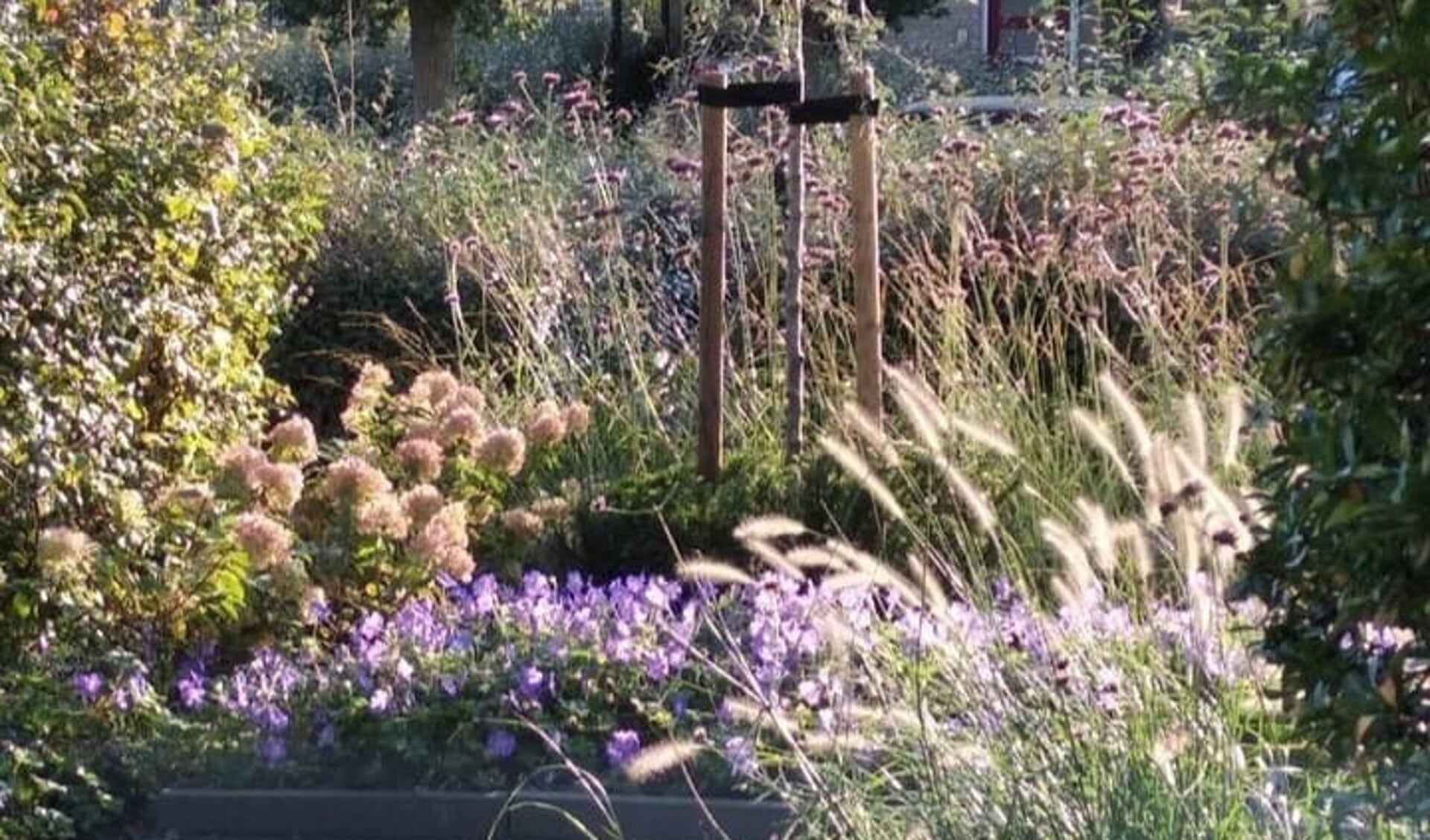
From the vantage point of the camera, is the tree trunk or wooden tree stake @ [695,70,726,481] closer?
wooden tree stake @ [695,70,726,481]

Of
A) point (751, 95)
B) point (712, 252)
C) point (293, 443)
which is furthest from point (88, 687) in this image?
point (751, 95)

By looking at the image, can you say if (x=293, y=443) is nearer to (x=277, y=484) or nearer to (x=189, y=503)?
(x=277, y=484)

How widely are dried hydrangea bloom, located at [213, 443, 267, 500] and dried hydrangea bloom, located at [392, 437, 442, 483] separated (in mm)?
541

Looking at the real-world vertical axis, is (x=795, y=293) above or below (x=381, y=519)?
above

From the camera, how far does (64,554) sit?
5.87m

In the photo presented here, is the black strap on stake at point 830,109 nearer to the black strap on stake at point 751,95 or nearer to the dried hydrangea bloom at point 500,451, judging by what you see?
the black strap on stake at point 751,95

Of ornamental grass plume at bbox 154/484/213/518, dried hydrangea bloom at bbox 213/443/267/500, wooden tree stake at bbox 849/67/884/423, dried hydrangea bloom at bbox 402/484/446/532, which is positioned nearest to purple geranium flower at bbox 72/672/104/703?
ornamental grass plume at bbox 154/484/213/518

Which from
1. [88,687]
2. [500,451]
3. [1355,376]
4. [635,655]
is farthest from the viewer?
[500,451]

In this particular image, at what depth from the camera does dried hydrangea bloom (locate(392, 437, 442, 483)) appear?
7047 mm

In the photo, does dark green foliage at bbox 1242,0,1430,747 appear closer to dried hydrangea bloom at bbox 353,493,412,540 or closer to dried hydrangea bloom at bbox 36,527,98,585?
dried hydrangea bloom at bbox 36,527,98,585

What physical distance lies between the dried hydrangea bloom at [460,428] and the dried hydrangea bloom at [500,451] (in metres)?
0.05

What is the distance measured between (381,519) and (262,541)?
0.44 m

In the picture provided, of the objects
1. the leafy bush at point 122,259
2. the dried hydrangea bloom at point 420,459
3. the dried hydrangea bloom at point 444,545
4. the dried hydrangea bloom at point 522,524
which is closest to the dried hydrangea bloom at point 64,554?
the leafy bush at point 122,259

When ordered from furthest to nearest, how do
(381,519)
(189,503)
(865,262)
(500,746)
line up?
(865,262) < (381,519) < (189,503) < (500,746)
